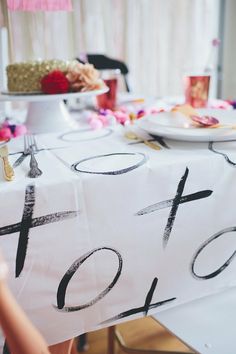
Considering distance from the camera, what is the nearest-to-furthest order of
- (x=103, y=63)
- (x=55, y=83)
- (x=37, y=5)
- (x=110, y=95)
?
1. (x=55, y=83)
2. (x=37, y=5)
3. (x=110, y=95)
4. (x=103, y=63)

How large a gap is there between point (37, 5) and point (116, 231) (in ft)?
2.46

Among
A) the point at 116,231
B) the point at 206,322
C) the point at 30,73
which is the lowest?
the point at 206,322

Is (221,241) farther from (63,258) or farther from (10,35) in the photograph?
(10,35)

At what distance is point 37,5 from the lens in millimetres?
1007

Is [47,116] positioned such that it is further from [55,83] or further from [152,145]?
[152,145]

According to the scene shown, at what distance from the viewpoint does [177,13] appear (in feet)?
9.79

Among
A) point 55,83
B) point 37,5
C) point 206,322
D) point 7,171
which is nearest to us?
point 7,171

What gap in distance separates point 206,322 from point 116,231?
0.28 meters

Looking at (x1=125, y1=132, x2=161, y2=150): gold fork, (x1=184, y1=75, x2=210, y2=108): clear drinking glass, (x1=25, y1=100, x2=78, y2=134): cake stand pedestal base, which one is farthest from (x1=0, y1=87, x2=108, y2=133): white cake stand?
(x1=184, y1=75, x2=210, y2=108): clear drinking glass

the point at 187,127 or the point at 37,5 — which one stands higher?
the point at 37,5

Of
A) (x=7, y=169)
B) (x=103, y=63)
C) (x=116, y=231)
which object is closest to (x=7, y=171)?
(x=7, y=169)

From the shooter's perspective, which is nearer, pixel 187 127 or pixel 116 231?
pixel 116 231

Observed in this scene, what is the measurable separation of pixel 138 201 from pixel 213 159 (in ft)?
0.51

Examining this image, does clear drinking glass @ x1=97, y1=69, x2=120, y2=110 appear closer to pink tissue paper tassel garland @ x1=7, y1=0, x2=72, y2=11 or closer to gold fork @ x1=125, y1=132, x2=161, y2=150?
pink tissue paper tassel garland @ x1=7, y1=0, x2=72, y2=11
